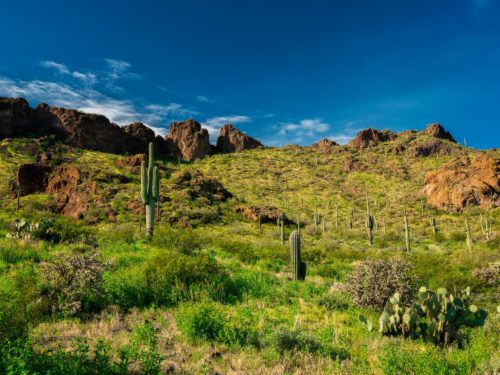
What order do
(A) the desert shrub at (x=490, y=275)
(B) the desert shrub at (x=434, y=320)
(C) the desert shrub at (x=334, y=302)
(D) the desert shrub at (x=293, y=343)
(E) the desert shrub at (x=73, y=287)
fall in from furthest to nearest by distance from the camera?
(A) the desert shrub at (x=490, y=275)
(C) the desert shrub at (x=334, y=302)
(E) the desert shrub at (x=73, y=287)
(B) the desert shrub at (x=434, y=320)
(D) the desert shrub at (x=293, y=343)

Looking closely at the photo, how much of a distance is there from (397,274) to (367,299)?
903 millimetres

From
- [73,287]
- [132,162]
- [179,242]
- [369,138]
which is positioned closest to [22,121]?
[132,162]

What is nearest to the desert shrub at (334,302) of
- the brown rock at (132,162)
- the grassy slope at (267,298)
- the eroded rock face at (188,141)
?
the grassy slope at (267,298)

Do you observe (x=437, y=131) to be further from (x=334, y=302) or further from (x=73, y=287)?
(x=73, y=287)

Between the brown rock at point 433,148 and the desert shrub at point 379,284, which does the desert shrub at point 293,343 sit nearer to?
the desert shrub at point 379,284

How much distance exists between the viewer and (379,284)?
8031mm

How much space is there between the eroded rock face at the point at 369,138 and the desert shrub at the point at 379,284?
89.9m

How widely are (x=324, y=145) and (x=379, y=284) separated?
301ft

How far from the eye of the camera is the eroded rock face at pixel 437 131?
318ft

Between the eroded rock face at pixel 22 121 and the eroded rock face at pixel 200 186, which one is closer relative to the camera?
the eroded rock face at pixel 200 186

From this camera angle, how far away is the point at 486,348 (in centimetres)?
520

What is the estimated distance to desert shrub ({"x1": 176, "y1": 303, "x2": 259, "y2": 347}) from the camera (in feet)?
17.4

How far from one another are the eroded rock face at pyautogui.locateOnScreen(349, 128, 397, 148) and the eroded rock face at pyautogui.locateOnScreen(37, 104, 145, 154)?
5698 cm

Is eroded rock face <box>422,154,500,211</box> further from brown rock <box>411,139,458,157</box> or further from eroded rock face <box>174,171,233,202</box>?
eroded rock face <box>174,171,233,202</box>
